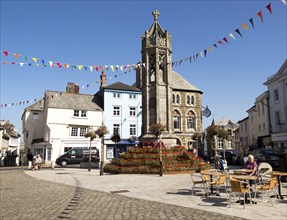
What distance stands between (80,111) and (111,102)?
5.22m

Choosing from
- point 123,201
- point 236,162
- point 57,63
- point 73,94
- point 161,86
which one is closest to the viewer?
point 123,201

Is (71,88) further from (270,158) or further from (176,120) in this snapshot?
(270,158)

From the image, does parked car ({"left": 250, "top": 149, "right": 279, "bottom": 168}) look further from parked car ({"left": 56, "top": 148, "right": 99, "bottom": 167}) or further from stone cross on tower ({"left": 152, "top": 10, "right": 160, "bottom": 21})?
parked car ({"left": 56, "top": 148, "right": 99, "bottom": 167})

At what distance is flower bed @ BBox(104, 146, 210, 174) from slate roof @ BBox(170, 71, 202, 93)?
26453mm

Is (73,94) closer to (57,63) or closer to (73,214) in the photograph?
(57,63)

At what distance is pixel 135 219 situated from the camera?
6.51 m

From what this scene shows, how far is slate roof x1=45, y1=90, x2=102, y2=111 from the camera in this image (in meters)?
38.7

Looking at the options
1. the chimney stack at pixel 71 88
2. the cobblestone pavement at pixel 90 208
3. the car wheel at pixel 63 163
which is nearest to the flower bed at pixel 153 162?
the cobblestone pavement at pixel 90 208

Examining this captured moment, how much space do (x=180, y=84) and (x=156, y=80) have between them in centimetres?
2669

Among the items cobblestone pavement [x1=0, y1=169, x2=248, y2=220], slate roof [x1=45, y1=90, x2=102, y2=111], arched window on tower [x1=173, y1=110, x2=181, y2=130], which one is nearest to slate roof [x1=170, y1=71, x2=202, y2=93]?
arched window on tower [x1=173, y1=110, x2=181, y2=130]

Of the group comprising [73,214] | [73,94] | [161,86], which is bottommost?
[73,214]

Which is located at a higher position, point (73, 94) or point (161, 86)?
point (73, 94)

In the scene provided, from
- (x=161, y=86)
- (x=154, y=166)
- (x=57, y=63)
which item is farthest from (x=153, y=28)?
(x=154, y=166)

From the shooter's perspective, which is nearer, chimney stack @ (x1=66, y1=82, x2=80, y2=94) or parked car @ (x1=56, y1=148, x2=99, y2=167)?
parked car @ (x1=56, y1=148, x2=99, y2=167)
